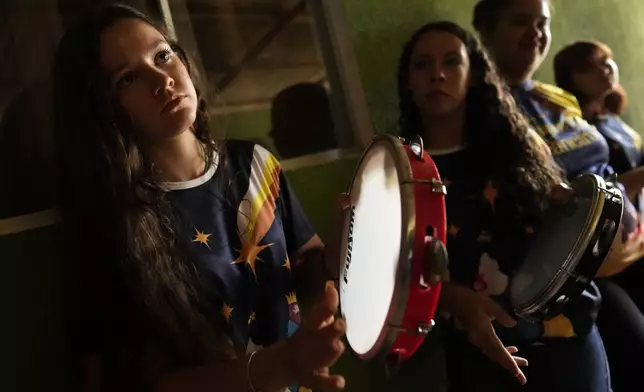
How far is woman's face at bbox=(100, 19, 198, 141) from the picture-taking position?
85cm

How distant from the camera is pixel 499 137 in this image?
115 centimetres

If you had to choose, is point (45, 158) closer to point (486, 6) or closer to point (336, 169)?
point (336, 169)

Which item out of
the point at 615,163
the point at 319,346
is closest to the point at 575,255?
the point at 319,346

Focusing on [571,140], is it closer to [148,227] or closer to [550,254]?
[550,254]

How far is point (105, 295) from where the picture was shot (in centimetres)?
85

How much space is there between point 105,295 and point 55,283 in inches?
5.9

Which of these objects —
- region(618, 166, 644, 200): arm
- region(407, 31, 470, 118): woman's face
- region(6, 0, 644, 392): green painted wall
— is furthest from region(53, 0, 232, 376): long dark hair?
region(618, 166, 644, 200): arm

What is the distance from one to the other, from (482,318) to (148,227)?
496 millimetres

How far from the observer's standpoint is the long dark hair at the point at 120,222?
2.74ft

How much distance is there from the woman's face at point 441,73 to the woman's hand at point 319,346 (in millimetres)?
570

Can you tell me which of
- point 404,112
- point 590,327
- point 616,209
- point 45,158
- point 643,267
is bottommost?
point 643,267

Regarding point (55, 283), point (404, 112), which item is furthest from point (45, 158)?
point (404, 112)

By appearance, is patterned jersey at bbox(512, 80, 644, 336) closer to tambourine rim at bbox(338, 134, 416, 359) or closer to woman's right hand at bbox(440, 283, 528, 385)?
woman's right hand at bbox(440, 283, 528, 385)

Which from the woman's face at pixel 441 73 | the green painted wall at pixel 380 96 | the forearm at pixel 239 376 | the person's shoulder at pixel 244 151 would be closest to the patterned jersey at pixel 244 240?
the person's shoulder at pixel 244 151
